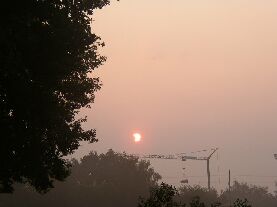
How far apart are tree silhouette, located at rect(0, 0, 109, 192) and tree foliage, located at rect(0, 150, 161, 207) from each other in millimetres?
53576

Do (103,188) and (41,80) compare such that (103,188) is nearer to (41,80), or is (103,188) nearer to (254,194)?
(41,80)

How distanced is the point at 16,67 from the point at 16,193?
61767 millimetres

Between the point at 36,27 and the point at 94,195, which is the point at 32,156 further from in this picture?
the point at 94,195

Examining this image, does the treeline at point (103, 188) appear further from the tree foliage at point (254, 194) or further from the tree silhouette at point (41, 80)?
the tree foliage at point (254, 194)

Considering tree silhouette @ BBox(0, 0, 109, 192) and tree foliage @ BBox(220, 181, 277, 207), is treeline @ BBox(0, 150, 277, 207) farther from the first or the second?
tree foliage @ BBox(220, 181, 277, 207)

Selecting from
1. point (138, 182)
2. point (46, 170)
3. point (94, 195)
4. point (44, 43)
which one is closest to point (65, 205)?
point (94, 195)

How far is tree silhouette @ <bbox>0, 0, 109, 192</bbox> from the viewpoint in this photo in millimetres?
16953

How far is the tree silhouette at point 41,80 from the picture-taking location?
17.0 meters

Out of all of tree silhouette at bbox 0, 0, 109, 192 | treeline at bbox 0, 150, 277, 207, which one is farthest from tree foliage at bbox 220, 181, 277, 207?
tree silhouette at bbox 0, 0, 109, 192

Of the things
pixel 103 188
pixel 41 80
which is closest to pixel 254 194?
pixel 103 188

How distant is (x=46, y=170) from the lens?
2122 cm

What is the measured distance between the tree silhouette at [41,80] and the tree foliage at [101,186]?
5358 cm

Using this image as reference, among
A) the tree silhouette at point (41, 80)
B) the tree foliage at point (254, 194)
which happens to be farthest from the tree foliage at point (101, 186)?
the tree foliage at point (254, 194)

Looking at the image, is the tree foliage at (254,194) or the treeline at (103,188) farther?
the tree foliage at (254,194)
